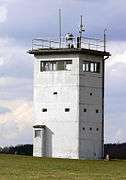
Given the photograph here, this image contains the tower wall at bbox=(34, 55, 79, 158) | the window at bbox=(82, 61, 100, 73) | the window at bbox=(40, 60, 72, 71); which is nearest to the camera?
the tower wall at bbox=(34, 55, 79, 158)

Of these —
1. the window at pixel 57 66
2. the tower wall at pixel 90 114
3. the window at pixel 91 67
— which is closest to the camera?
the tower wall at pixel 90 114

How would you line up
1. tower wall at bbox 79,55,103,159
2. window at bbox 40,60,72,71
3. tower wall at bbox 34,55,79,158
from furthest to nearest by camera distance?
window at bbox 40,60,72,71 → tower wall at bbox 79,55,103,159 → tower wall at bbox 34,55,79,158

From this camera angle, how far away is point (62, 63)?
220 ft

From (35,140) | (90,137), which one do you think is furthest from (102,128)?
(35,140)

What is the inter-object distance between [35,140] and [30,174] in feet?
88.4

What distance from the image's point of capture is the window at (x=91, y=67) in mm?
67375

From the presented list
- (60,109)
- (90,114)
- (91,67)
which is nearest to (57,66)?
(91,67)

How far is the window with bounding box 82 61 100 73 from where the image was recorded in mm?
67375

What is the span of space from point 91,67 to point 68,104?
4473 mm

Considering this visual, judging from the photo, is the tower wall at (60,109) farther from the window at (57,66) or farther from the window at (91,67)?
the window at (91,67)

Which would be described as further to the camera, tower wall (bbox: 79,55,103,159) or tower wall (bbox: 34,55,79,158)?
tower wall (bbox: 79,55,103,159)

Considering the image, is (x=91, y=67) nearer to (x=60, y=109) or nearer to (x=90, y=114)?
(x=90, y=114)

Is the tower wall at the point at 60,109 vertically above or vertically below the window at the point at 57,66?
below

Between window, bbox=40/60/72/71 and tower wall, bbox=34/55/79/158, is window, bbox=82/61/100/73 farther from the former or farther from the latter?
window, bbox=40/60/72/71
